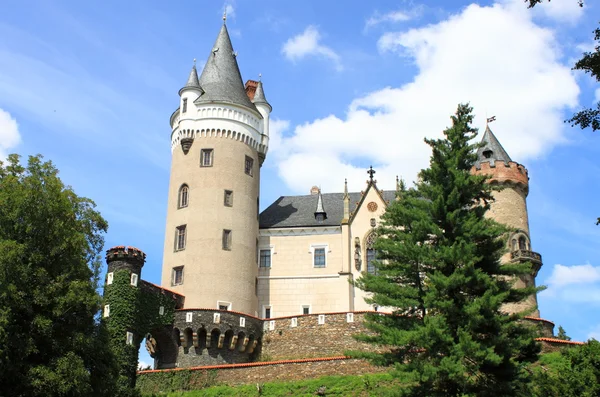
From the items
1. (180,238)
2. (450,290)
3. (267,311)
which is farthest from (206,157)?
(450,290)

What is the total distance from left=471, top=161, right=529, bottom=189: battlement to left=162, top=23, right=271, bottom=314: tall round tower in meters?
14.5

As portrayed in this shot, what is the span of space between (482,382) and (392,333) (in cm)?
349

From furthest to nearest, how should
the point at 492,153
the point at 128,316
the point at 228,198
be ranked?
1. the point at 492,153
2. the point at 228,198
3. the point at 128,316

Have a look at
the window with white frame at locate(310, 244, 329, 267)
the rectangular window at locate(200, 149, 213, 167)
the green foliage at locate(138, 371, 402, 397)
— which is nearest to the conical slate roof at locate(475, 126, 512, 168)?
the window with white frame at locate(310, 244, 329, 267)

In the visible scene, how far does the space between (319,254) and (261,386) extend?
51.8 feet

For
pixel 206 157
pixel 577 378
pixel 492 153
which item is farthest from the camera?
pixel 492 153

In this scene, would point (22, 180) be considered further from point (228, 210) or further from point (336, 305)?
point (336, 305)

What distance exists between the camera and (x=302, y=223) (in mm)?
50312

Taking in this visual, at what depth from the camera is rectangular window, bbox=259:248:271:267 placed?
49.0 m

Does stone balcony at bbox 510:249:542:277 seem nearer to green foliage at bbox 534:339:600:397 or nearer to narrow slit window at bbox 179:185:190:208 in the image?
green foliage at bbox 534:339:600:397

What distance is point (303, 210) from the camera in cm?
5228

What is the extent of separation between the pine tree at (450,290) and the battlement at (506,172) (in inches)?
756

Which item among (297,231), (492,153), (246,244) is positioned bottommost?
(246,244)

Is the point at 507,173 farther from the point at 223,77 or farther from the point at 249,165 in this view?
the point at 223,77
